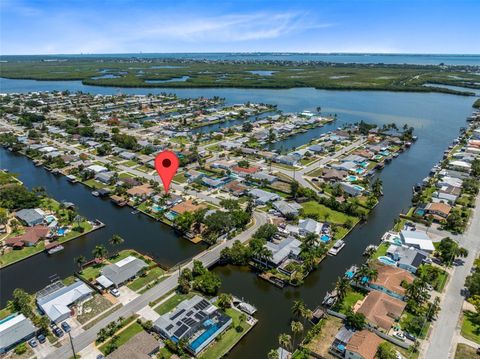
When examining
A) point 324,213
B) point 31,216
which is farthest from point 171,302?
point 31,216

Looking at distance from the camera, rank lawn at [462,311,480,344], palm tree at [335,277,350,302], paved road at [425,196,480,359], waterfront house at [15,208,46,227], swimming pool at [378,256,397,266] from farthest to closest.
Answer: waterfront house at [15,208,46,227], swimming pool at [378,256,397,266], palm tree at [335,277,350,302], lawn at [462,311,480,344], paved road at [425,196,480,359]

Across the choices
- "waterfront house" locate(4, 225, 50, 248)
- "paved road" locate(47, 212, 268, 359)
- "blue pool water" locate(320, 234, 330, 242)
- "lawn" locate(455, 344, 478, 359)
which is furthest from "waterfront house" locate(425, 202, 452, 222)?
"waterfront house" locate(4, 225, 50, 248)

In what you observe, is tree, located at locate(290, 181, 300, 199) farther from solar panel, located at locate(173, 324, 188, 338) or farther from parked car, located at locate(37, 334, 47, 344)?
parked car, located at locate(37, 334, 47, 344)

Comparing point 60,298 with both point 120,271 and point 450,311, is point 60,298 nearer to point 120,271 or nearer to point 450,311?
point 120,271

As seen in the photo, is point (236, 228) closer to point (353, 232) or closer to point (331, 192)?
point (353, 232)

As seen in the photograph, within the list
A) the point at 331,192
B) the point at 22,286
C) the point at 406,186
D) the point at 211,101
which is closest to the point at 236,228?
the point at 331,192

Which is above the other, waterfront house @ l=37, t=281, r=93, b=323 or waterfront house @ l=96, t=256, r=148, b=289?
waterfront house @ l=96, t=256, r=148, b=289

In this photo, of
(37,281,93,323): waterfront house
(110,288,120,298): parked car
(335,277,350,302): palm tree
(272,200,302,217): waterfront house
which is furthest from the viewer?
(272,200,302,217): waterfront house

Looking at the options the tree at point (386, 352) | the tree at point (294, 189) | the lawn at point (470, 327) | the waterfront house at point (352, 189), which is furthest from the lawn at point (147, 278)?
the waterfront house at point (352, 189)
